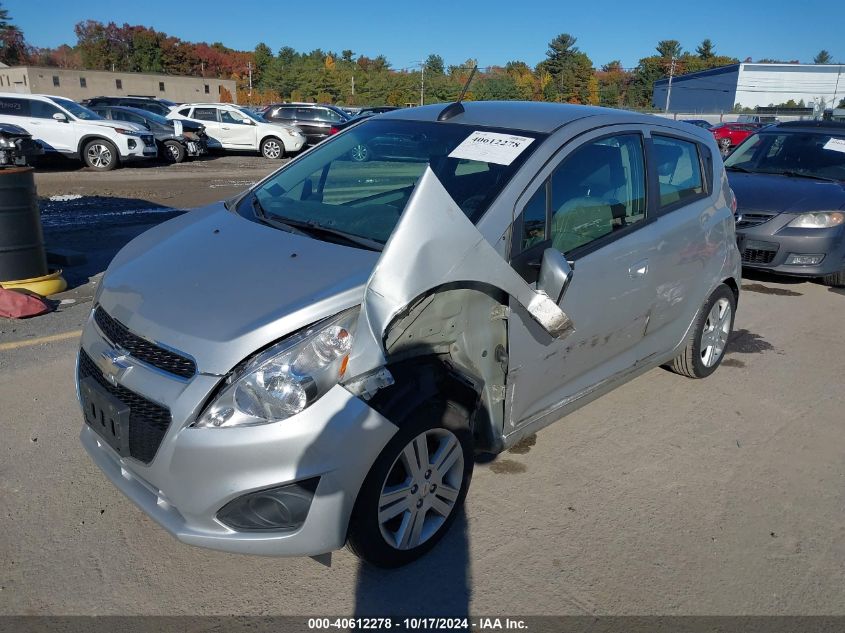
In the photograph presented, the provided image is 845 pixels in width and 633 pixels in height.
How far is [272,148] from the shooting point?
22047mm

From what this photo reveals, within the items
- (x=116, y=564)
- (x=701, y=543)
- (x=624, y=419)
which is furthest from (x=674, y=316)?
(x=116, y=564)

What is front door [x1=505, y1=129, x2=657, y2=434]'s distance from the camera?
10.2 feet

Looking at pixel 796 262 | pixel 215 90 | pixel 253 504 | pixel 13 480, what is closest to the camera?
pixel 253 504

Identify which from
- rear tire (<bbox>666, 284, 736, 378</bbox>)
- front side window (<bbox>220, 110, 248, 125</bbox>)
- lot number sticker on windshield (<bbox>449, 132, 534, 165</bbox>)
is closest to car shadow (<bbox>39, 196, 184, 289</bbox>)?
lot number sticker on windshield (<bbox>449, 132, 534, 165</bbox>)

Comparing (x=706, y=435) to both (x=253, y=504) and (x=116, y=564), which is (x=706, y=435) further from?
(x=116, y=564)

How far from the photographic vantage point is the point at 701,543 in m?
3.08

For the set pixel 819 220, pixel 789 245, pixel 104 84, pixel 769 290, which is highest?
pixel 104 84

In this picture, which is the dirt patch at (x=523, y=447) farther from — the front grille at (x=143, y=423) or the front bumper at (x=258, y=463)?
the front grille at (x=143, y=423)

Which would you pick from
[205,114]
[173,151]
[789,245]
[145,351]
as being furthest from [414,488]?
[205,114]

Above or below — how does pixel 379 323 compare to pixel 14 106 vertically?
below

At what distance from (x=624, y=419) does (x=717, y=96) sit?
299 ft

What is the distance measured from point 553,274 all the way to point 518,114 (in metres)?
1.28

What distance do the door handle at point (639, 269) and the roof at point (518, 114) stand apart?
0.84 meters

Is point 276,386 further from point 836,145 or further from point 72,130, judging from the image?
point 72,130
